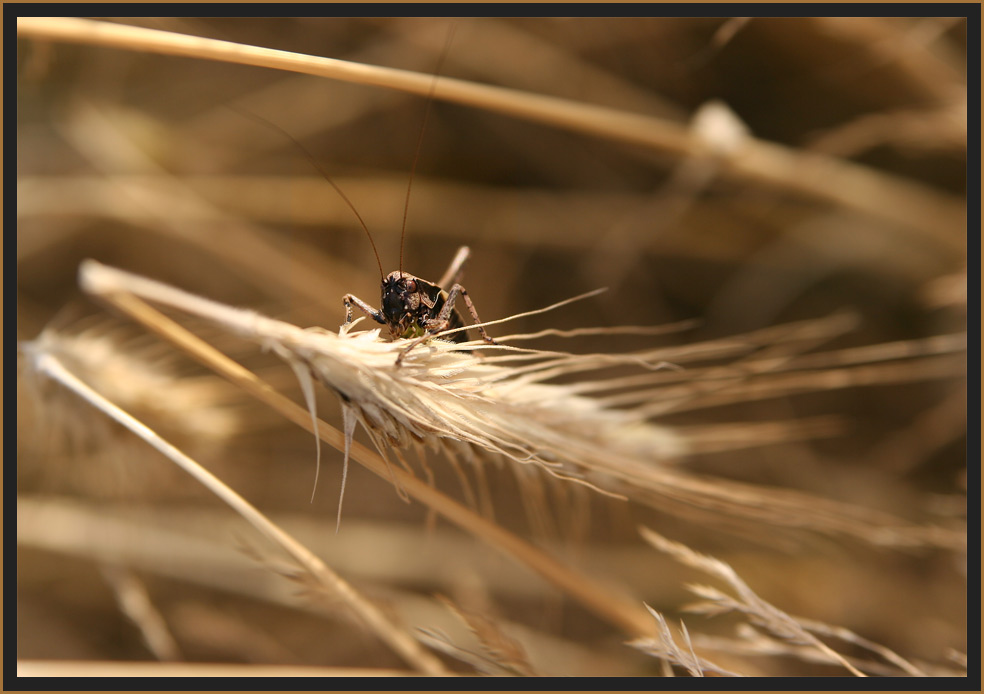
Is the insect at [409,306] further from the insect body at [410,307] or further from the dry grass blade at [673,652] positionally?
the dry grass blade at [673,652]

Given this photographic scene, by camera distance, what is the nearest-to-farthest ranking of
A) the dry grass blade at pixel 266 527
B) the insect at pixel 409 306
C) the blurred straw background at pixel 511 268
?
the dry grass blade at pixel 266 527
the insect at pixel 409 306
the blurred straw background at pixel 511 268

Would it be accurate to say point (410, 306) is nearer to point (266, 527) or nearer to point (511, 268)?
point (266, 527)

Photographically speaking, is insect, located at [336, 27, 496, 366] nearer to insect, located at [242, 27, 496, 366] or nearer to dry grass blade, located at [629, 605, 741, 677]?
insect, located at [242, 27, 496, 366]

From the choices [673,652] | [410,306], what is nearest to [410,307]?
[410,306]

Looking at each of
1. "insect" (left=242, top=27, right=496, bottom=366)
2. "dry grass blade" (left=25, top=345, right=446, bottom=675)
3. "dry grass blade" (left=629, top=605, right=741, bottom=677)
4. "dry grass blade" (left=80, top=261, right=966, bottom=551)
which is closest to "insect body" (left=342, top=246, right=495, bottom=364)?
"insect" (left=242, top=27, right=496, bottom=366)

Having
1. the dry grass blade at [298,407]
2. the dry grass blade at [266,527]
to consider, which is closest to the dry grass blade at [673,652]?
the dry grass blade at [298,407]

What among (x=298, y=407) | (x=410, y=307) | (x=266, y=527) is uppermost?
(x=410, y=307)
